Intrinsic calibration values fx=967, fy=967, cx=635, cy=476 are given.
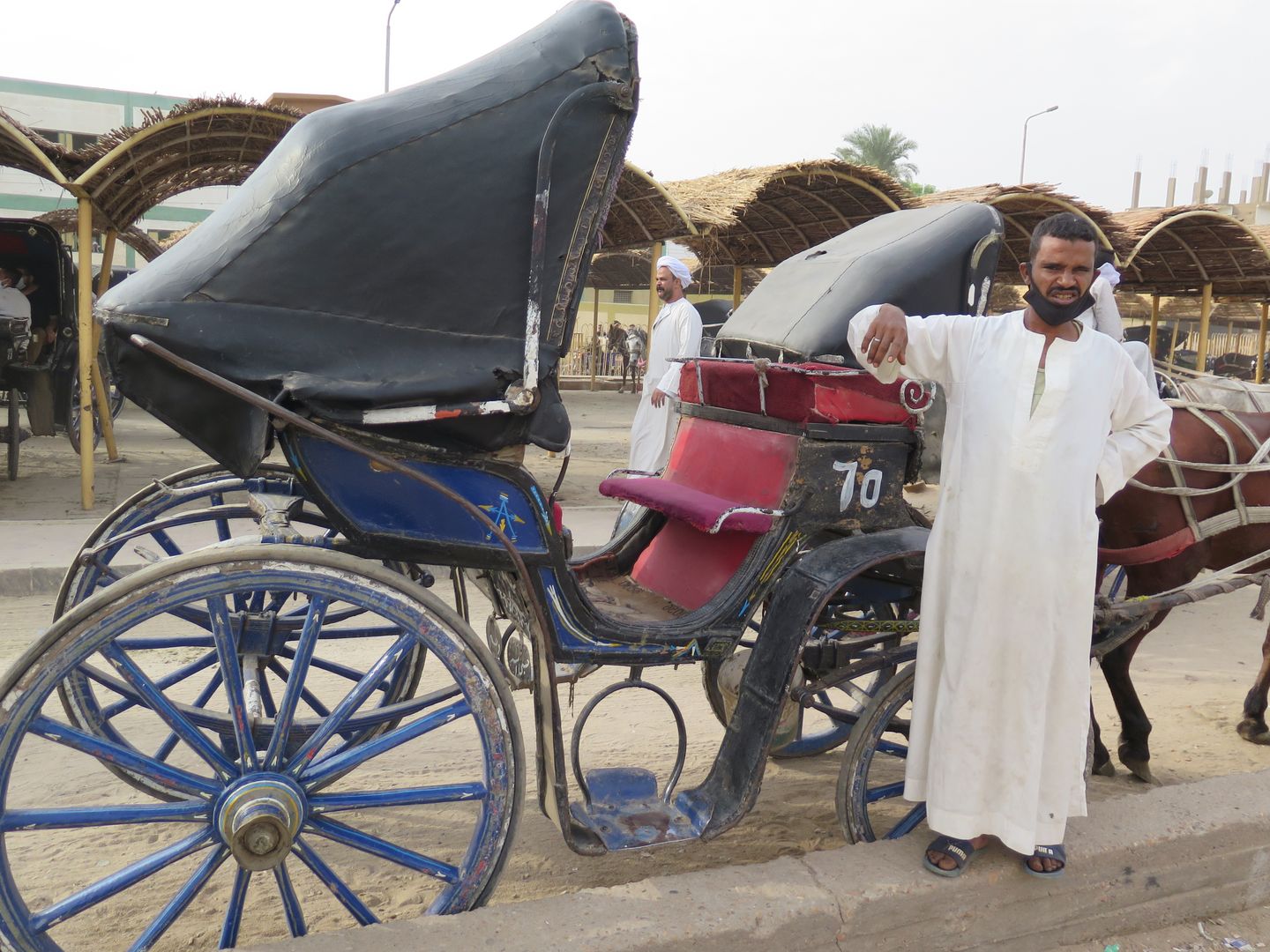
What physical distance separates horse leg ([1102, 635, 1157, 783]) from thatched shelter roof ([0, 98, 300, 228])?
5372 mm

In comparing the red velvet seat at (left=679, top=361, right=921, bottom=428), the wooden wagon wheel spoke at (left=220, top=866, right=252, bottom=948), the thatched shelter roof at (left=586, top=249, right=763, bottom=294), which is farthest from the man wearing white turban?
the thatched shelter roof at (left=586, top=249, right=763, bottom=294)

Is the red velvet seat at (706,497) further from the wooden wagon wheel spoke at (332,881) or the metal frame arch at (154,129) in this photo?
the metal frame arch at (154,129)

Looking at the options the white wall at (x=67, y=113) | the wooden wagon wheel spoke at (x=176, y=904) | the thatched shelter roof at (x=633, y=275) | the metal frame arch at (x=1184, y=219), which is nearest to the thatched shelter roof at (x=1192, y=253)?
the metal frame arch at (x=1184, y=219)

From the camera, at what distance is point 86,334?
7117 millimetres

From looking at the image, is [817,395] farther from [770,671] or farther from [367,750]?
[367,750]

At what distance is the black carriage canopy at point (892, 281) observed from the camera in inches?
126

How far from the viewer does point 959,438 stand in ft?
8.26

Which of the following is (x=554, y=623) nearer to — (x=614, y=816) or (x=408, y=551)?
(x=408, y=551)

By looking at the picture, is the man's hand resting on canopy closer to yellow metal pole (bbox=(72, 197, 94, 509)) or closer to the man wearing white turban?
the man wearing white turban

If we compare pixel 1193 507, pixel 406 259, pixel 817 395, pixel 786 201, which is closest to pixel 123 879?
pixel 406 259

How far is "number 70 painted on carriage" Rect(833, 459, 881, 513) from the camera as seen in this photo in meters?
2.88

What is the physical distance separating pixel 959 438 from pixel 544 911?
156 cm

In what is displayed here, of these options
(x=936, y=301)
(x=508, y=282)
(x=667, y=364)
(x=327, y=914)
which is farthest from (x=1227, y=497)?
(x=667, y=364)

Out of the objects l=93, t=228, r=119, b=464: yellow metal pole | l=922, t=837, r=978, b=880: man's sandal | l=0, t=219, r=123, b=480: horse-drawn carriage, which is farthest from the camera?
l=93, t=228, r=119, b=464: yellow metal pole
